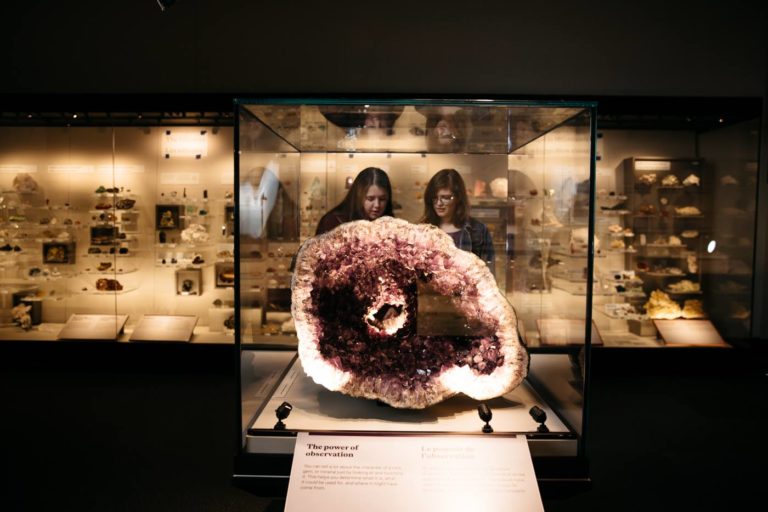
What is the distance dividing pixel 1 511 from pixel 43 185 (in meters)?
3.92

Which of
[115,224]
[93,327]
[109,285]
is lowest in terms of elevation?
[93,327]

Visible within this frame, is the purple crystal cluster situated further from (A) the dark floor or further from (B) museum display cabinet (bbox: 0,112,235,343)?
(B) museum display cabinet (bbox: 0,112,235,343)

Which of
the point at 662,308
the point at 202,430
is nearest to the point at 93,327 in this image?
the point at 202,430

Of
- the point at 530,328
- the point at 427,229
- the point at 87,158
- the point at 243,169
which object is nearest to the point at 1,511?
the point at 243,169

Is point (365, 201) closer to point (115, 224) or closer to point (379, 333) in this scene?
point (379, 333)

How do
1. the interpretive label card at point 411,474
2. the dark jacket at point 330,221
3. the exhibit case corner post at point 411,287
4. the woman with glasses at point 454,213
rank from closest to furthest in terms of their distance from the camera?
the interpretive label card at point 411,474 < the exhibit case corner post at point 411,287 < the woman with glasses at point 454,213 < the dark jacket at point 330,221

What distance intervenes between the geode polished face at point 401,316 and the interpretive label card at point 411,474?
296mm

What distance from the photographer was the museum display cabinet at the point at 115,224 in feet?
16.9

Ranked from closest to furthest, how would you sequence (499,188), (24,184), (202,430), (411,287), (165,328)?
(411,287)
(499,188)
(202,430)
(165,328)
(24,184)

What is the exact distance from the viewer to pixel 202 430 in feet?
Answer: 11.3

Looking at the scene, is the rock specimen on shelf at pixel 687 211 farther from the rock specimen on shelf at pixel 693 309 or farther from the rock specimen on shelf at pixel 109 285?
the rock specimen on shelf at pixel 109 285

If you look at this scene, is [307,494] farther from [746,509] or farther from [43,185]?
[43,185]

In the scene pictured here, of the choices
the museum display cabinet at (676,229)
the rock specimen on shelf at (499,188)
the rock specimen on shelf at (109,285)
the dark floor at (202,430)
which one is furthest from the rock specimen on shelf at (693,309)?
the rock specimen on shelf at (109,285)

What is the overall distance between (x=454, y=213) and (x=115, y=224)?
464 cm
